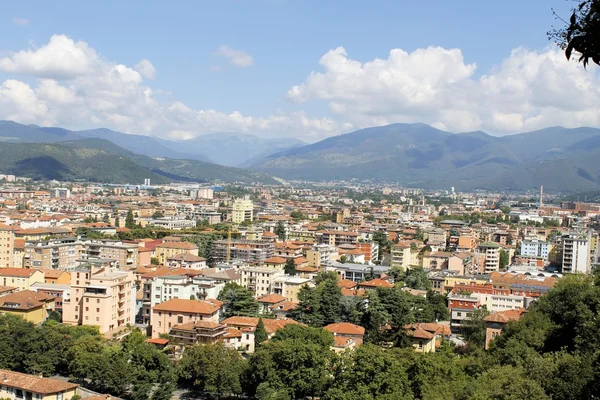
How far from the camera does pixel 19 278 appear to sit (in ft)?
64.2

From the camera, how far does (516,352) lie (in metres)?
11.8

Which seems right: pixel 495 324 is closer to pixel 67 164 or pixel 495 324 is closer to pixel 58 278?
pixel 58 278

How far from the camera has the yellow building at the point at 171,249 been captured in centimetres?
2666

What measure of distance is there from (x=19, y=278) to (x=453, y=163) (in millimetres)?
164399

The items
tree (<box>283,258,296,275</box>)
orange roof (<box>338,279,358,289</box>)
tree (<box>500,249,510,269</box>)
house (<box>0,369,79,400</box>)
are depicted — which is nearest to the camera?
house (<box>0,369,79,400</box>)

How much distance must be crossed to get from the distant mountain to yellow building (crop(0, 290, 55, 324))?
113 meters

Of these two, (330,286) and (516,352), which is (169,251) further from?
(516,352)

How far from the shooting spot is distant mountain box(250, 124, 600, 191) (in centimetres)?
12962

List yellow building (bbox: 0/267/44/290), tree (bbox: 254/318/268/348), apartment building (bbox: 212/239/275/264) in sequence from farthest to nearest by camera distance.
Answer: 1. apartment building (bbox: 212/239/275/264)
2. yellow building (bbox: 0/267/44/290)
3. tree (bbox: 254/318/268/348)

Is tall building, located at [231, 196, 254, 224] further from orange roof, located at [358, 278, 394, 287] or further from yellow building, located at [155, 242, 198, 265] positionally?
orange roof, located at [358, 278, 394, 287]

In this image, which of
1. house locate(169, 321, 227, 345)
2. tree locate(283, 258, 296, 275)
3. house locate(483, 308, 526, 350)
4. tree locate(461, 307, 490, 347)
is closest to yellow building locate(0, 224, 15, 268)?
tree locate(283, 258, 296, 275)

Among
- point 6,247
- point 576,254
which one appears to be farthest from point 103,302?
point 576,254

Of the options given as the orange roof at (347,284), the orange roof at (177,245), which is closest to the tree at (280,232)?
the orange roof at (177,245)

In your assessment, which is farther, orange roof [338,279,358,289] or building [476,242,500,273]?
building [476,242,500,273]
